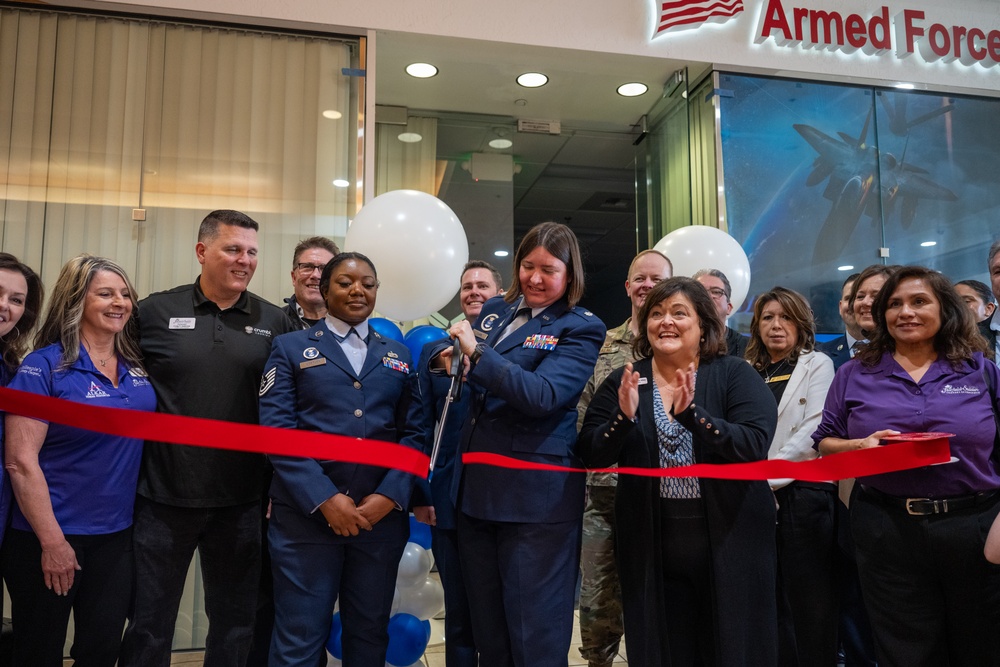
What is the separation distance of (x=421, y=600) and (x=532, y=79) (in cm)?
342

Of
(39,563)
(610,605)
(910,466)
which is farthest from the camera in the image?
(610,605)

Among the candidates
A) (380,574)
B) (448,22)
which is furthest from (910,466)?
(448,22)

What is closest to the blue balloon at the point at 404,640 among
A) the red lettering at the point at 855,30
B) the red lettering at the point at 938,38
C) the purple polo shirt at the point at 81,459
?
the purple polo shirt at the point at 81,459

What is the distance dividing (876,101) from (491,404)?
422 centimetres

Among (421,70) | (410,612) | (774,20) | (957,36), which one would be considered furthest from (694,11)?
(410,612)

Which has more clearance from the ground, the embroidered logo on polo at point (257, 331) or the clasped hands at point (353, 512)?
the embroidered logo on polo at point (257, 331)

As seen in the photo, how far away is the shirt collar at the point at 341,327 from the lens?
2.34 metres

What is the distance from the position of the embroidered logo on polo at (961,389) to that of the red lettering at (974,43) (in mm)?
4114

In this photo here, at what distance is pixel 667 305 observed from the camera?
221cm

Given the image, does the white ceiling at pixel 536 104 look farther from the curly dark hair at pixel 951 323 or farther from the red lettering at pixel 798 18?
the curly dark hair at pixel 951 323

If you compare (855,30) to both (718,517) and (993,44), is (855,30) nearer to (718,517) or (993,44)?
(993,44)

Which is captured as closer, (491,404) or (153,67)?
(491,404)

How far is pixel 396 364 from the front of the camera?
93.3 inches

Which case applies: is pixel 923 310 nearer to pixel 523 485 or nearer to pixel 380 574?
pixel 523 485
